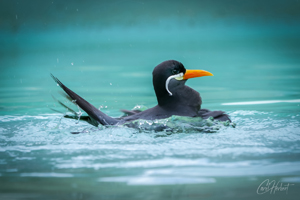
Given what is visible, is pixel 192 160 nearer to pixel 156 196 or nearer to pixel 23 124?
pixel 156 196

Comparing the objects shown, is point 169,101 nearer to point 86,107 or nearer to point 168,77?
point 168,77

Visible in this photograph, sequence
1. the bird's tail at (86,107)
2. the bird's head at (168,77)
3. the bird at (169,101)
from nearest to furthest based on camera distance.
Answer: the bird's tail at (86,107) < the bird at (169,101) < the bird's head at (168,77)

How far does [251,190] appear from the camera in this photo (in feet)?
12.2

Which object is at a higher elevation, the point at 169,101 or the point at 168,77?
the point at 168,77

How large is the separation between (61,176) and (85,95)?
4714 millimetres

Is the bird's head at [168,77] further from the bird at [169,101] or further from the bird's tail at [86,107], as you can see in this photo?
the bird's tail at [86,107]

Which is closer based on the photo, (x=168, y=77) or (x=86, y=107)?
(x=86, y=107)

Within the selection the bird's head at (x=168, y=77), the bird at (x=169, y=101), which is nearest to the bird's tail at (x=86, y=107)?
the bird at (x=169, y=101)

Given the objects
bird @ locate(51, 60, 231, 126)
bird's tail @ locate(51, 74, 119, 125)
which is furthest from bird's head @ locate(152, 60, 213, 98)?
bird's tail @ locate(51, 74, 119, 125)

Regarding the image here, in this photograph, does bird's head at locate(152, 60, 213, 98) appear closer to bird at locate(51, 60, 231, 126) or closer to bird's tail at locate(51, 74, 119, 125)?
bird at locate(51, 60, 231, 126)

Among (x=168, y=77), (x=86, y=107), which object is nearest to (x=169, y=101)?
(x=168, y=77)

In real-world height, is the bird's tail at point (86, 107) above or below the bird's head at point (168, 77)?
below

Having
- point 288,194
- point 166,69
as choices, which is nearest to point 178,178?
point 288,194

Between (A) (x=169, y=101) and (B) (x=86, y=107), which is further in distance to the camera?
(A) (x=169, y=101)
